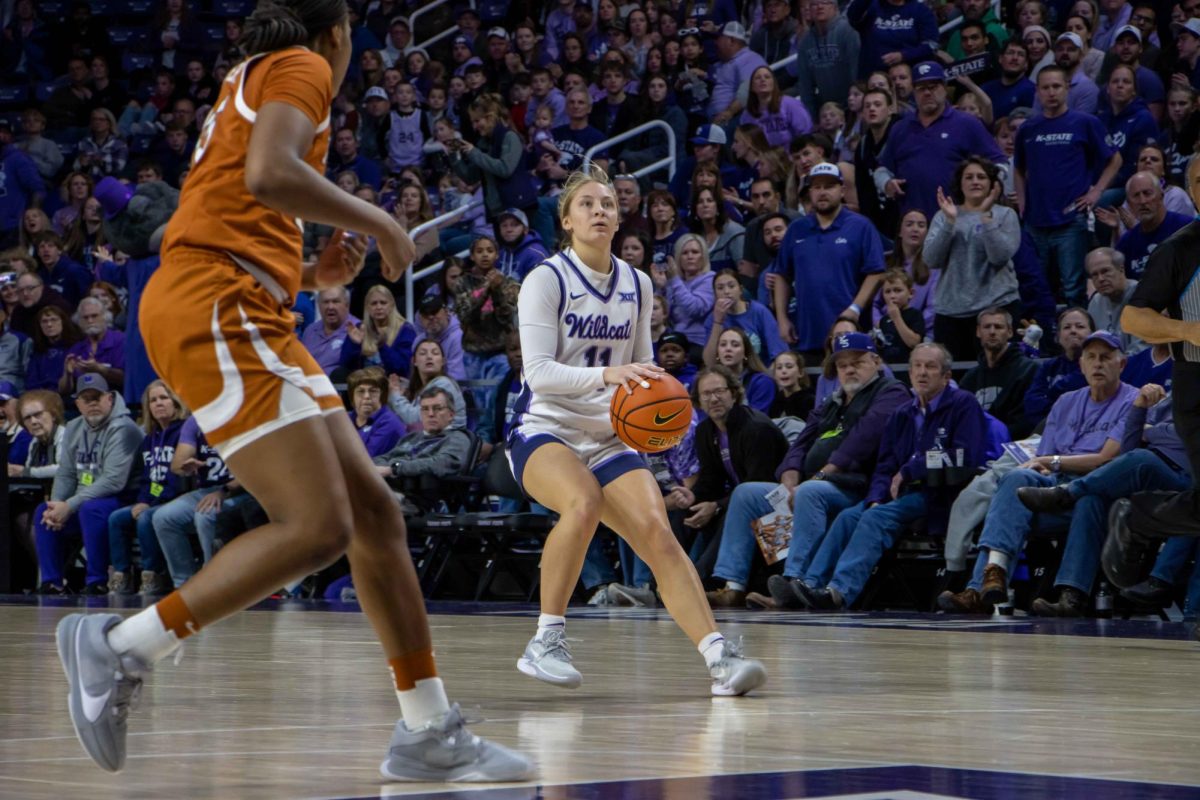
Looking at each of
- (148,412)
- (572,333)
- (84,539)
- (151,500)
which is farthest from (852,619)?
(84,539)

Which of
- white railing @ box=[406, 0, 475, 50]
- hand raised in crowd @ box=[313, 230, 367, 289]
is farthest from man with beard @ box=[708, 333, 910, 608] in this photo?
white railing @ box=[406, 0, 475, 50]

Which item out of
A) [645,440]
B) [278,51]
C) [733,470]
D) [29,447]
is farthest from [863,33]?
[278,51]

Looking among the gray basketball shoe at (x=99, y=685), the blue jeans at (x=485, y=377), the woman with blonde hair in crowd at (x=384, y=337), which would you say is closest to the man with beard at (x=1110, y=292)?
the blue jeans at (x=485, y=377)

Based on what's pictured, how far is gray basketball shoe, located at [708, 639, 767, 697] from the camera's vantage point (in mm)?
5309

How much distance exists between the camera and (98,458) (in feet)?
45.2

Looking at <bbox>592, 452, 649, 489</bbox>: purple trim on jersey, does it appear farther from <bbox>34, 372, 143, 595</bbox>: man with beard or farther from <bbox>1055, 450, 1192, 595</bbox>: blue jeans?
<bbox>34, 372, 143, 595</bbox>: man with beard

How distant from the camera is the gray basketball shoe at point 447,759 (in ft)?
11.4

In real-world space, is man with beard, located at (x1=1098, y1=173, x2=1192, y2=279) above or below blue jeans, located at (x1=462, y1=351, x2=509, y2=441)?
above

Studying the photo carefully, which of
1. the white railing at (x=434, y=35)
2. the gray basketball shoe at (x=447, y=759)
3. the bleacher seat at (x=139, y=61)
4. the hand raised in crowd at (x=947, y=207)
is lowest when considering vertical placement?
the gray basketball shoe at (x=447, y=759)

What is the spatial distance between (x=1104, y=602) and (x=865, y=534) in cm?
A: 138

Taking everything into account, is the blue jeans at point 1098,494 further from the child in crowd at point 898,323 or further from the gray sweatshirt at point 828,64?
the gray sweatshirt at point 828,64

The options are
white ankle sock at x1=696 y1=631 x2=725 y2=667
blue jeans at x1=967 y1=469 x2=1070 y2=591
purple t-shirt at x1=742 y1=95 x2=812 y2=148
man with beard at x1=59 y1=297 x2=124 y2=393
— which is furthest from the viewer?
man with beard at x1=59 y1=297 x2=124 y2=393

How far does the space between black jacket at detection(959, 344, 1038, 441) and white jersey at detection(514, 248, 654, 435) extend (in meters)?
5.27

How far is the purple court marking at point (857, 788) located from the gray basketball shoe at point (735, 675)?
1.80 m
